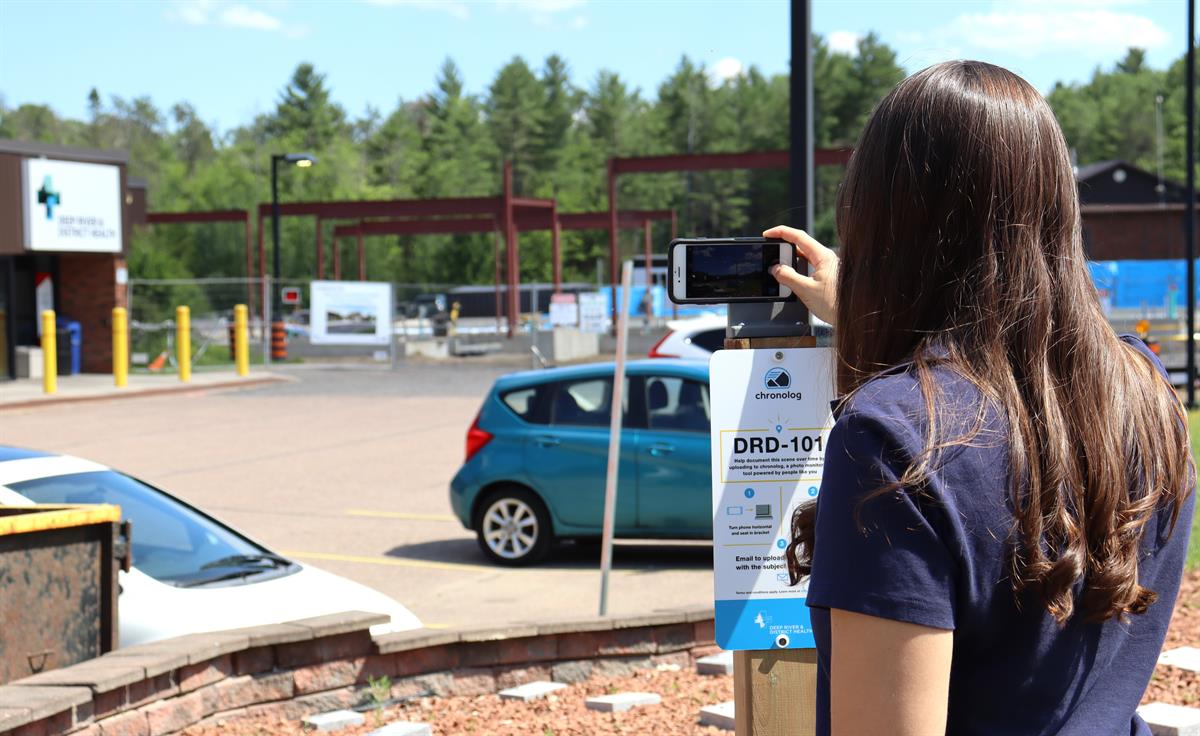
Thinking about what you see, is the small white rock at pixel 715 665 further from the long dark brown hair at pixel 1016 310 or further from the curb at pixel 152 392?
the curb at pixel 152 392

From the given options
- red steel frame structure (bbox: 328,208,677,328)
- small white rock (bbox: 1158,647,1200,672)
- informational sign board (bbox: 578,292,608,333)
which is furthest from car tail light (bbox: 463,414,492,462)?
red steel frame structure (bbox: 328,208,677,328)

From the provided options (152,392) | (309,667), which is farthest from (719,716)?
(152,392)

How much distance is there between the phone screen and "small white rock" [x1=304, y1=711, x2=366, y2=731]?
270 cm

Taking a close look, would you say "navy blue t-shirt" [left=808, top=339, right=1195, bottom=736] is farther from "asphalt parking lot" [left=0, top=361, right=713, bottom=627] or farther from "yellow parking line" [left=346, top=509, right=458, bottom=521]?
"yellow parking line" [left=346, top=509, right=458, bottom=521]

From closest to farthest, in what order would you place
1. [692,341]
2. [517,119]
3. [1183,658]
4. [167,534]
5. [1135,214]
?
[1183,658] → [167,534] → [692,341] → [1135,214] → [517,119]

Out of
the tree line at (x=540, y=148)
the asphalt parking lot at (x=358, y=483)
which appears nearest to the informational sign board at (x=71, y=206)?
the asphalt parking lot at (x=358, y=483)

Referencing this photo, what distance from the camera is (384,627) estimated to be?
20.2 feet

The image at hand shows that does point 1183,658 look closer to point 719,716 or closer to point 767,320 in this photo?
point 719,716

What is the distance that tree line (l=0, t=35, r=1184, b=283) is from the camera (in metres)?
90.8

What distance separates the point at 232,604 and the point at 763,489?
3.74 metres

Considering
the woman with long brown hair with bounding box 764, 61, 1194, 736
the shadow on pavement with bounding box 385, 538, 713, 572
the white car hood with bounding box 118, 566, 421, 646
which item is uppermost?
the woman with long brown hair with bounding box 764, 61, 1194, 736

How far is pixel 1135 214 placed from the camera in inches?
2876

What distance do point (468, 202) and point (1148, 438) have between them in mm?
43390

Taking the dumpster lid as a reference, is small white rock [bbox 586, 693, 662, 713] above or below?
below
